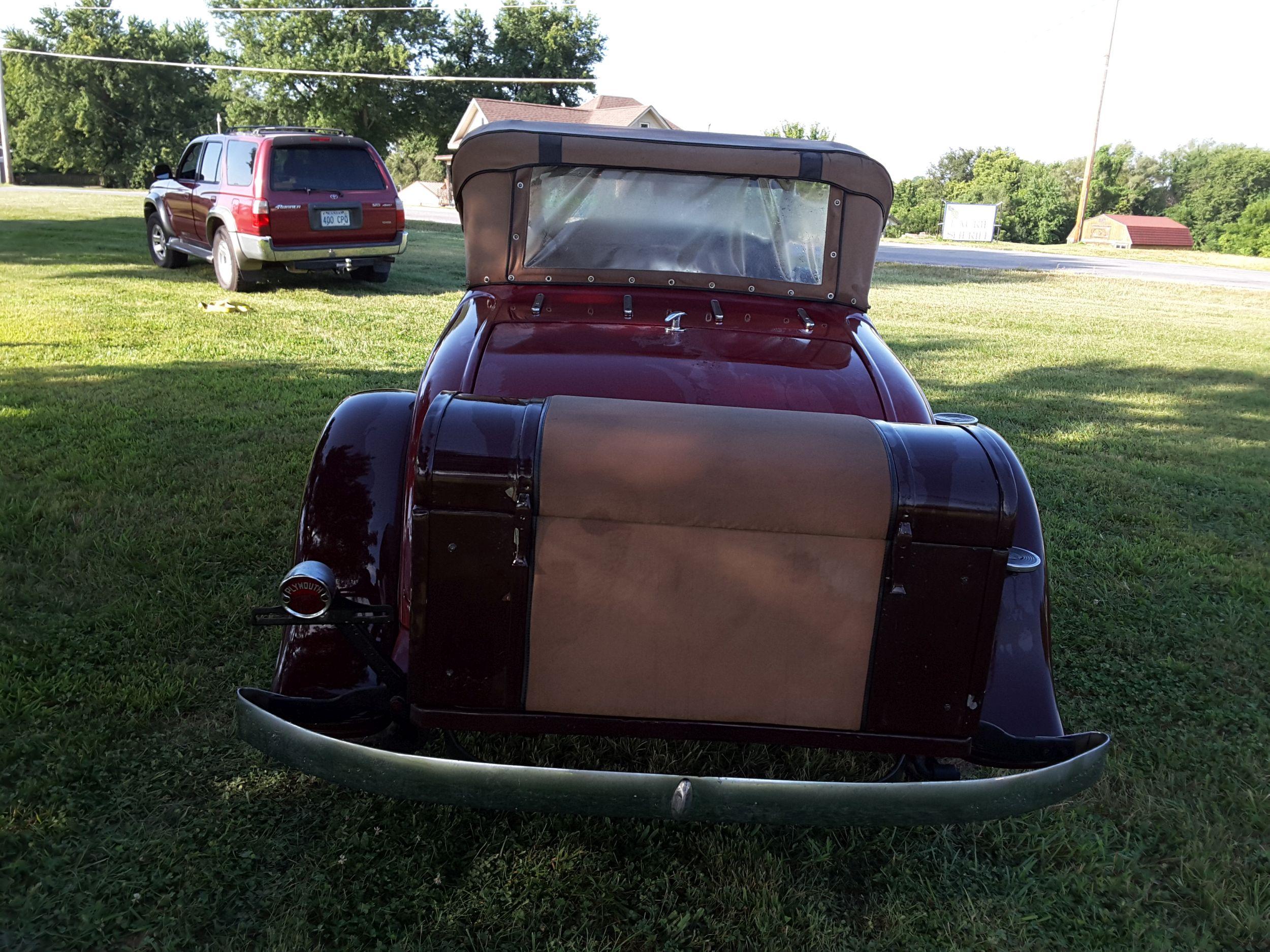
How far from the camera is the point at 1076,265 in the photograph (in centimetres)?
2580

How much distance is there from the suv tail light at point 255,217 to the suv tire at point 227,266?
0.34 meters

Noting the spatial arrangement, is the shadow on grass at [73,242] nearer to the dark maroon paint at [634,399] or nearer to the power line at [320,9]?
the dark maroon paint at [634,399]

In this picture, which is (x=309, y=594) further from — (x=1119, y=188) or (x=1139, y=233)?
(x=1119, y=188)

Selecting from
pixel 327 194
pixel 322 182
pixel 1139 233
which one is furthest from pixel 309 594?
pixel 1139 233

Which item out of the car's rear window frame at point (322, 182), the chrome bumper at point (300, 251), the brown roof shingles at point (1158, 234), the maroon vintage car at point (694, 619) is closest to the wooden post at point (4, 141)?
the car's rear window frame at point (322, 182)

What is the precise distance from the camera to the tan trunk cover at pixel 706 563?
1.88m

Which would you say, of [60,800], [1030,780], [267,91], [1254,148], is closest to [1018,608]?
[1030,780]

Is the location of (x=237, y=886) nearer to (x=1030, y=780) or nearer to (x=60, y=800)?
(x=60, y=800)

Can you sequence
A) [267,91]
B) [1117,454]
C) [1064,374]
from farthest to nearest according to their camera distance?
1. [267,91]
2. [1064,374]
3. [1117,454]

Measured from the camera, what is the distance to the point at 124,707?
2896 millimetres

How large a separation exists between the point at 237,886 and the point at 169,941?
0.20 meters

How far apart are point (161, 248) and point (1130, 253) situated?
35428 millimetres

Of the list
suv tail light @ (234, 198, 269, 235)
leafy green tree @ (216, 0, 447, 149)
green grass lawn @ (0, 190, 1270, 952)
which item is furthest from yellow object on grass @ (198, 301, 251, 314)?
leafy green tree @ (216, 0, 447, 149)

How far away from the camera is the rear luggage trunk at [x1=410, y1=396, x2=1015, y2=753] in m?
1.88
